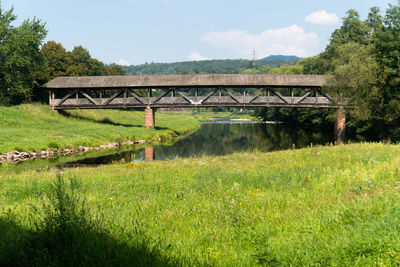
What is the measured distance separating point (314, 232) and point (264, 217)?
98cm

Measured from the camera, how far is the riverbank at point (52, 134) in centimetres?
1917

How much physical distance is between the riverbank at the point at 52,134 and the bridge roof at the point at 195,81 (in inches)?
173

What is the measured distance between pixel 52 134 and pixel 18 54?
12.3 metres

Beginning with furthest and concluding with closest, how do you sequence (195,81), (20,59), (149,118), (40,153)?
(149,118) < (195,81) < (20,59) < (40,153)

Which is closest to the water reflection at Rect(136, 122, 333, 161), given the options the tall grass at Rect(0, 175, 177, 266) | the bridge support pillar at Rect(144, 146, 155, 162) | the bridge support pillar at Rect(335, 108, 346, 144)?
the bridge support pillar at Rect(144, 146, 155, 162)

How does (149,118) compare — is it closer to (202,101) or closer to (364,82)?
(202,101)

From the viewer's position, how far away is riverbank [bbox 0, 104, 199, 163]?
19172 millimetres

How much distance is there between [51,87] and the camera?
109ft

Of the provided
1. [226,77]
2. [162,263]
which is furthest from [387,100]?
[162,263]

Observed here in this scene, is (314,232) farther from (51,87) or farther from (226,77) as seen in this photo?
(51,87)

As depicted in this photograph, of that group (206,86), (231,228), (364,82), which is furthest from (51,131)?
(364,82)

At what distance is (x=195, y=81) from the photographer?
106 feet

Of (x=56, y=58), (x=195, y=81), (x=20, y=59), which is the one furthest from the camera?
(x=56, y=58)

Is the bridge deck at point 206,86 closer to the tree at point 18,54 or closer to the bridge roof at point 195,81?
the bridge roof at point 195,81
